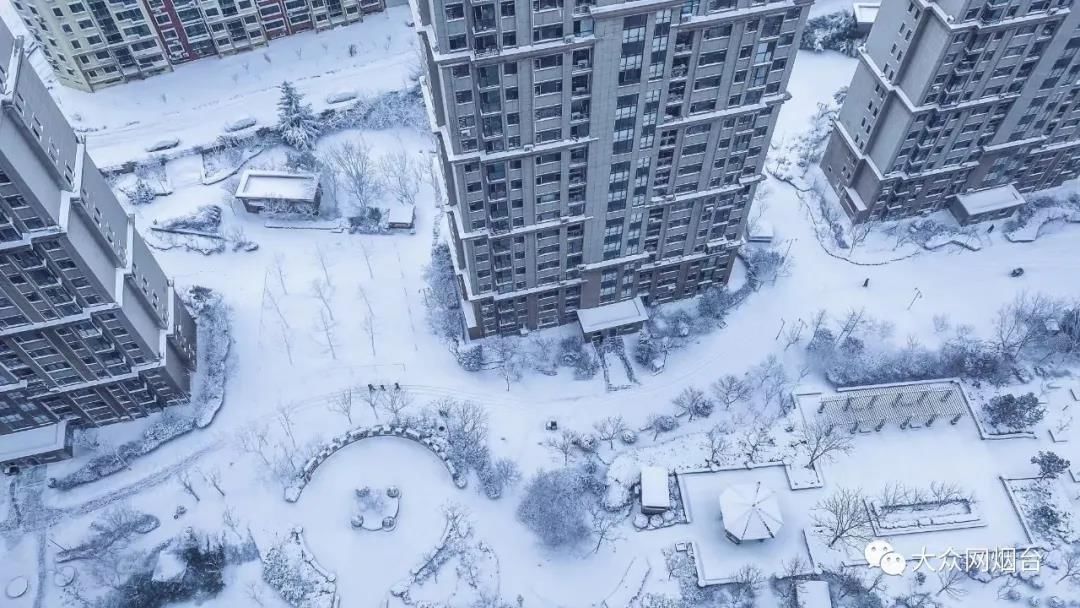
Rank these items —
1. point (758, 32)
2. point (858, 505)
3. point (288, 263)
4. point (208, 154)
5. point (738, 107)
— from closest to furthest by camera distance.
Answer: point (758, 32), point (738, 107), point (858, 505), point (288, 263), point (208, 154)

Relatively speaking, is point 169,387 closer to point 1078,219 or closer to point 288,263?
point 288,263

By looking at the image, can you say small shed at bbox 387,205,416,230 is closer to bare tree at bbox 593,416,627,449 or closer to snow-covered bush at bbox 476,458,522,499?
snow-covered bush at bbox 476,458,522,499

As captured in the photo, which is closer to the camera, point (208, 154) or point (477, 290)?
point (477, 290)

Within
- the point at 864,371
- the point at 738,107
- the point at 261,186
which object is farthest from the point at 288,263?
the point at 864,371

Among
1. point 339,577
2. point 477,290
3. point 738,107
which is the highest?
point 738,107

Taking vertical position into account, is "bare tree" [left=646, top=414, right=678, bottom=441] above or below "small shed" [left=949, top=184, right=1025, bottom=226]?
below

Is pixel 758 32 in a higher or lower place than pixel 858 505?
higher

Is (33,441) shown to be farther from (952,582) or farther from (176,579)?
(952,582)

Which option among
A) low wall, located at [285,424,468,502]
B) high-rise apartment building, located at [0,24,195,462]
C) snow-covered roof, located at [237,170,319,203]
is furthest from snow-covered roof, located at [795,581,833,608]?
snow-covered roof, located at [237,170,319,203]
